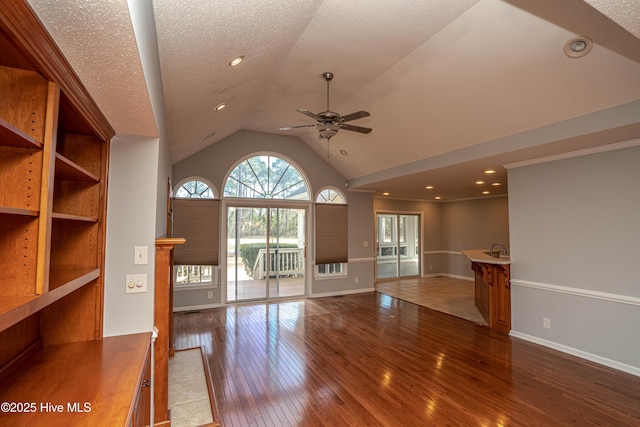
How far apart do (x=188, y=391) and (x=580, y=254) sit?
4.58 metres

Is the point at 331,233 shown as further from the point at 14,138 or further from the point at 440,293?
the point at 14,138

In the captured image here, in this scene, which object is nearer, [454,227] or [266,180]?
[266,180]

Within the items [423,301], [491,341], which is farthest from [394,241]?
[491,341]

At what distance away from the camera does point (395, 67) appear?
3.43m

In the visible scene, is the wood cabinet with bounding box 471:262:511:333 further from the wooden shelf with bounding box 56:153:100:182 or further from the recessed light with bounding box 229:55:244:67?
the wooden shelf with bounding box 56:153:100:182

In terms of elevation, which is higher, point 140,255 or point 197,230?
point 197,230

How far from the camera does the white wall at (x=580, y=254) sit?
10.4 ft

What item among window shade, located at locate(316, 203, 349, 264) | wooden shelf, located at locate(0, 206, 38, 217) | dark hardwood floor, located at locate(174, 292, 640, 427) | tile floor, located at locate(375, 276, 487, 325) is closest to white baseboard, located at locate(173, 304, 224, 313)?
dark hardwood floor, located at locate(174, 292, 640, 427)

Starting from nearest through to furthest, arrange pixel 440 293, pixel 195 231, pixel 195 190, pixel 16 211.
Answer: pixel 16 211
pixel 195 231
pixel 195 190
pixel 440 293

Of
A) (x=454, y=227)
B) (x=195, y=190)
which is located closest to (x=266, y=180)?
(x=195, y=190)

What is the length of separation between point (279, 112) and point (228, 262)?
3015 mm

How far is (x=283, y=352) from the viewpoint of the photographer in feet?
12.0

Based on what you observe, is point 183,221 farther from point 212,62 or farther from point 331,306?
point 212,62

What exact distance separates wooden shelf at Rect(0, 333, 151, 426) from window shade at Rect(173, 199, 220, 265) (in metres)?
3.67
